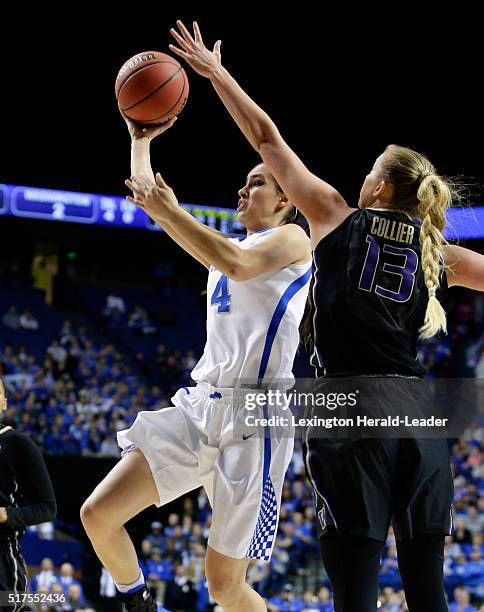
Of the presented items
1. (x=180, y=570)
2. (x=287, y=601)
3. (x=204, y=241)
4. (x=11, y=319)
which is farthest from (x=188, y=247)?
(x=11, y=319)

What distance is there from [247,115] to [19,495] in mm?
2602

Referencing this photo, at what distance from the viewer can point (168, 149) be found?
17328mm

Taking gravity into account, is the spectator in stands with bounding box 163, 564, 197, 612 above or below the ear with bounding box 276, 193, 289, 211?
below

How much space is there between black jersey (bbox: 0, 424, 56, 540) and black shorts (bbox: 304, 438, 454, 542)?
7.69 ft

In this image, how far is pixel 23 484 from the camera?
14.4ft

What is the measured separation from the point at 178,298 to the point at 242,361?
15.9 metres

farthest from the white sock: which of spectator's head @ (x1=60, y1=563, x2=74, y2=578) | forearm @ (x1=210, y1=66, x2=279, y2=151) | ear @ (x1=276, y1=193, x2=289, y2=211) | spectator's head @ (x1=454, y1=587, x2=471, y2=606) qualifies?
spectator's head @ (x1=454, y1=587, x2=471, y2=606)

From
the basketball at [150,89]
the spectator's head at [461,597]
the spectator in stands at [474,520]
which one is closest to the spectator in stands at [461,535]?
the spectator in stands at [474,520]

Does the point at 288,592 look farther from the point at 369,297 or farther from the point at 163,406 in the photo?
the point at 369,297

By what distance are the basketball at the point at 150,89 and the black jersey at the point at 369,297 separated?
5.96ft

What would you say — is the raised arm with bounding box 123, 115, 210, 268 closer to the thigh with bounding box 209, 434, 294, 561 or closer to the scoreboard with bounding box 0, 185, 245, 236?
the thigh with bounding box 209, 434, 294, 561

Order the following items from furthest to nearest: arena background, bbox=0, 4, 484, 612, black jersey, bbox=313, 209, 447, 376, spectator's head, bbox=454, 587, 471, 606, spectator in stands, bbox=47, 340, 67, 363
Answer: spectator in stands, bbox=47, 340, 67, 363 → arena background, bbox=0, 4, 484, 612 → spectator's head, bbox=454, 587, 471, 606 → black jersey, bbox=313, 209, 447, 376

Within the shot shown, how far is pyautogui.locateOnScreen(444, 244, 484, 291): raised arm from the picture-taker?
275 cm

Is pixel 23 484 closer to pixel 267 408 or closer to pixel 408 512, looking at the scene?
pixel 267 408
